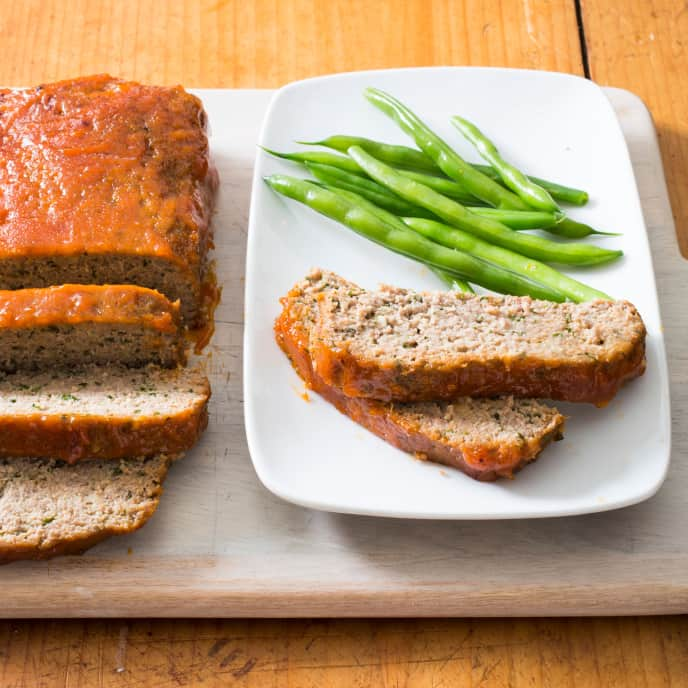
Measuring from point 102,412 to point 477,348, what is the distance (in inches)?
65.4

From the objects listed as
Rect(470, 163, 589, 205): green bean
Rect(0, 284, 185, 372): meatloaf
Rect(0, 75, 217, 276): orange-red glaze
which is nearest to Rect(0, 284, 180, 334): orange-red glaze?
Rect(0, 284, 185, 372): meatloaf

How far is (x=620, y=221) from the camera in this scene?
499 centimetres

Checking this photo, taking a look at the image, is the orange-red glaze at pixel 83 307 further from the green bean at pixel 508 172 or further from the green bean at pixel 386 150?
the green bean at pixel 508 172

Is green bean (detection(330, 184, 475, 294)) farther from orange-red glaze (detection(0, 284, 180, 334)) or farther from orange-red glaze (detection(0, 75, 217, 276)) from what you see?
orange-red glaze (detection(0, 284, 180, 334))

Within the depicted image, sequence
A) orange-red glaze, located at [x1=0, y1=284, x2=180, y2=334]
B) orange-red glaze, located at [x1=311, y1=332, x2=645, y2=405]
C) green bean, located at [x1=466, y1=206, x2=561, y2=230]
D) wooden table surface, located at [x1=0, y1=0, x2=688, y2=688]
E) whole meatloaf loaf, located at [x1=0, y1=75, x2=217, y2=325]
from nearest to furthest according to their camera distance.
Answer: orange-red glaze, located at [x1=311, y1=332, x2=645, y2=405]
orange-red glaze, located at [x1=0, y1=284, x2=180, y2=334]
whole meatloaf loaf, located at [x1=0, y1=75, x2=217, y2=325]
green bean, located at [x1=466, y1=206, x2=561, y2=230]
wooden table surface, located at [x1=0, y1=0, x2=688, y2=688]

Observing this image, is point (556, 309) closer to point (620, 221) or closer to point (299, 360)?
point (620, 221)

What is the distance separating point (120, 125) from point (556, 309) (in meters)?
2.37

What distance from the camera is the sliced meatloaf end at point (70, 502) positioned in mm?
4055

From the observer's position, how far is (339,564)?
417cm

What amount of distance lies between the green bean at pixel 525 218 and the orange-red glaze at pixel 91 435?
1824 mm

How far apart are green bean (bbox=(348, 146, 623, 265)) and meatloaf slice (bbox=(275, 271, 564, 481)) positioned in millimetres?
929

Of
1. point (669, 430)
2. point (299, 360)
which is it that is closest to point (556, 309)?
point (669, 430)

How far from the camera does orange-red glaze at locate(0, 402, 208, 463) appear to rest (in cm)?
418

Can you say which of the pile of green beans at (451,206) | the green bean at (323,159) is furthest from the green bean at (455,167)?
the green bean at (323,159)
